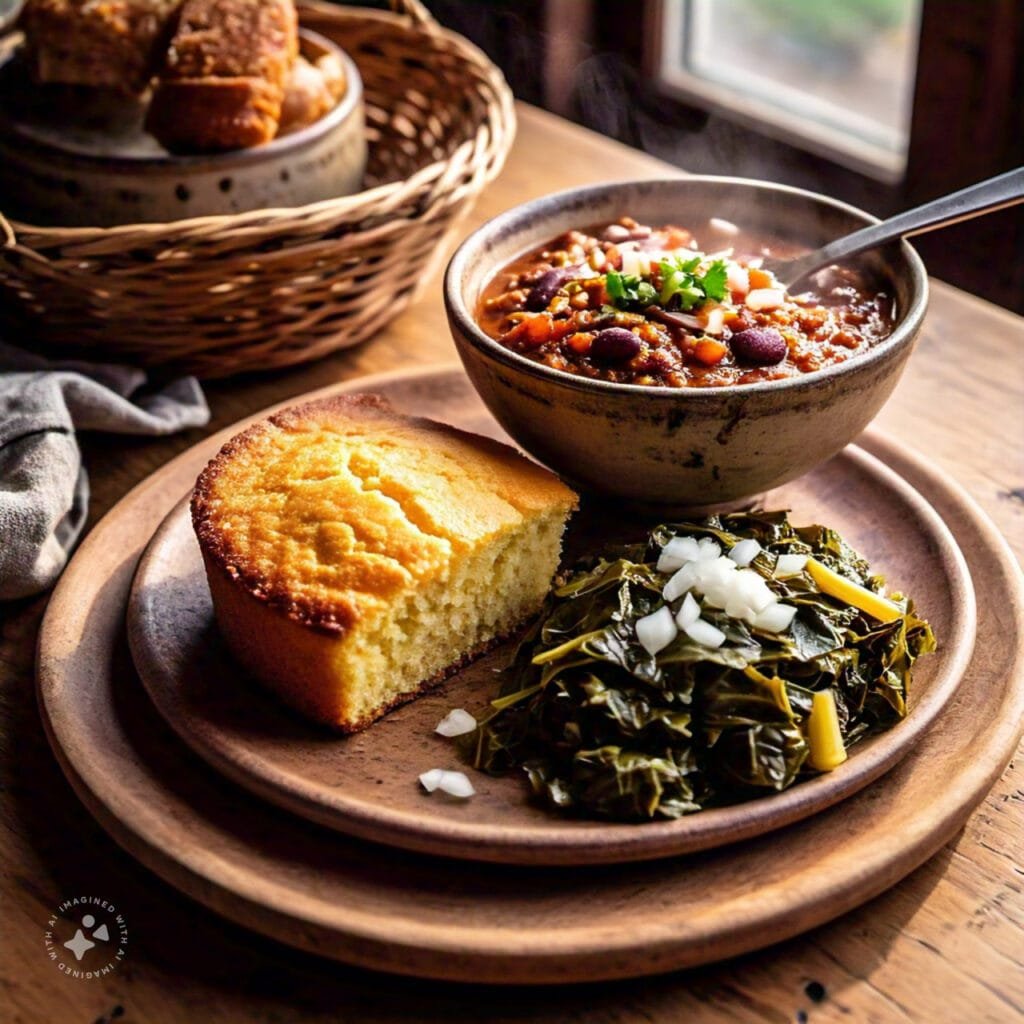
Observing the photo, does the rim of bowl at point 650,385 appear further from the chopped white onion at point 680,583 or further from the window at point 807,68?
the window at point 807,68

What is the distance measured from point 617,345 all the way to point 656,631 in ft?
2.20

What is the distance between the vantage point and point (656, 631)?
2.41 meters

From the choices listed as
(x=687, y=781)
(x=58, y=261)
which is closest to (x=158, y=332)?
(x=58, y=261)

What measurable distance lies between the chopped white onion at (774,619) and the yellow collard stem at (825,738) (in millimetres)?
167

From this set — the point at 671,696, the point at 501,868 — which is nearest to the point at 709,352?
the point at 671,696

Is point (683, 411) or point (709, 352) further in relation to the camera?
point (709, 352)

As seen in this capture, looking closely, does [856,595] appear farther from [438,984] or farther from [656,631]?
[438,984]

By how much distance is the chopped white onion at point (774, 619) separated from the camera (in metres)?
2.44

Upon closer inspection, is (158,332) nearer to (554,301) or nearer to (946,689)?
(554,301)

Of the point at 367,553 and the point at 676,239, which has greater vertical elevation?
the point at 676,239

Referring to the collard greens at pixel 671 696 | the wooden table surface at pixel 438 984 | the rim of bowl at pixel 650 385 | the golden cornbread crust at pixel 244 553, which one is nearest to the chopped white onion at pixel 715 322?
the rim of bowl at pixel 650 385

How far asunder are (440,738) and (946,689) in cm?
99

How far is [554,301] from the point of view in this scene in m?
2.97

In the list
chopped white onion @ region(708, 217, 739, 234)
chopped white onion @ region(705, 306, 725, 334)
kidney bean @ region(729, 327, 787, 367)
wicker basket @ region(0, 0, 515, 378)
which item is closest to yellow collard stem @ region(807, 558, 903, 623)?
kidney bean @ region(729, 327, 787, 367)
